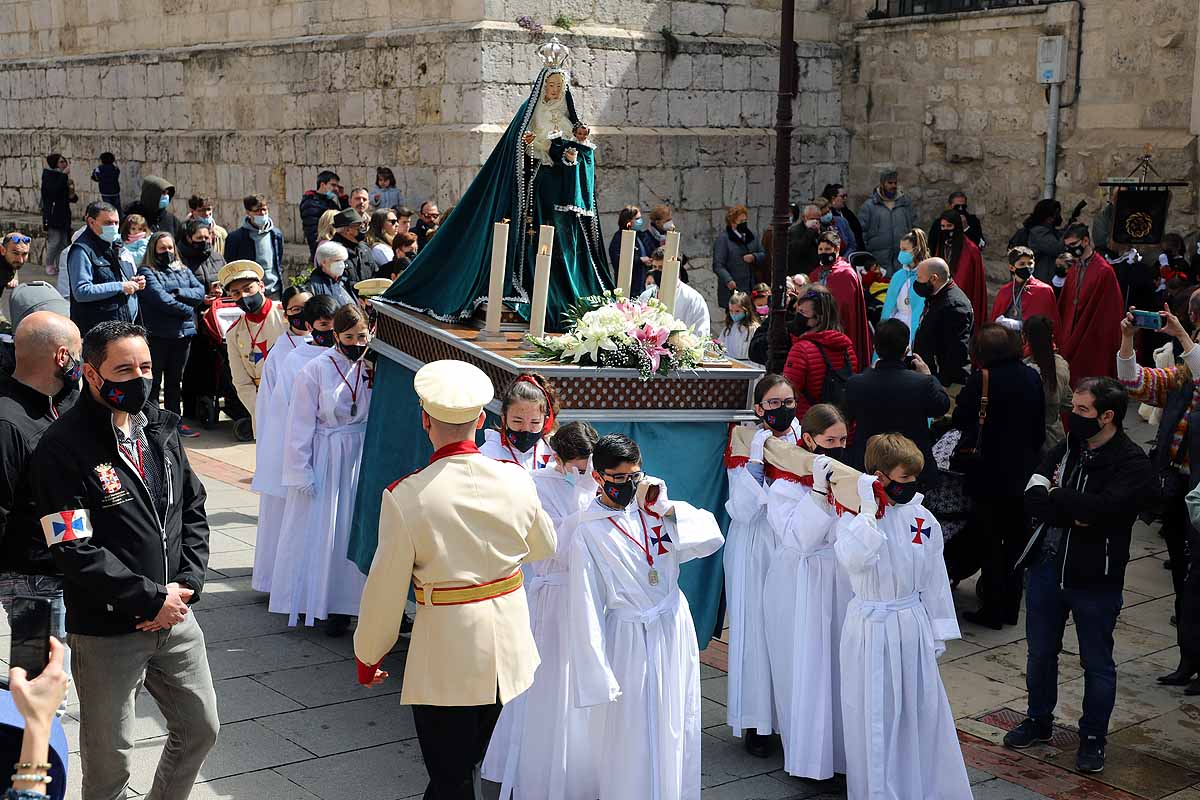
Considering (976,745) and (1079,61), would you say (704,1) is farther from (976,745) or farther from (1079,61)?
(976,745)

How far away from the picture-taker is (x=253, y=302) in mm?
9695

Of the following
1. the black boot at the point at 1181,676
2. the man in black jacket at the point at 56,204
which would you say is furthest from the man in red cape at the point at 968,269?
the man in black jacket at the point at 56,204

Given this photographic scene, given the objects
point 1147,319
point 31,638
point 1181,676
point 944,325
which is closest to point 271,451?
point 31,638

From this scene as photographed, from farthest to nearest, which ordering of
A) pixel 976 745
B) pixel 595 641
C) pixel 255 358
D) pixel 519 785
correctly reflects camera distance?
pixel 255 358
pixel 976 745
pixel 519 785
pixel 595 641

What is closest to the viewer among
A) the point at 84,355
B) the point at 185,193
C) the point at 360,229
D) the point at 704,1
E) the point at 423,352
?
the point at 84,355

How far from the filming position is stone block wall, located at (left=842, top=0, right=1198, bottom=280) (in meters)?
13.9

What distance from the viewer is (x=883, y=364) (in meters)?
6.95

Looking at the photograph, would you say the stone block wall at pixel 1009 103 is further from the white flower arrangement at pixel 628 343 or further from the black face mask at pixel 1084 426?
the white flower arrangement at pixel 628 343

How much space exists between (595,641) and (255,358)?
554 centimetres

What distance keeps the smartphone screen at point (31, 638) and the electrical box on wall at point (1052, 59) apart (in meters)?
13.8

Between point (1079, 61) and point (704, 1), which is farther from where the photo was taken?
point (704, 1)

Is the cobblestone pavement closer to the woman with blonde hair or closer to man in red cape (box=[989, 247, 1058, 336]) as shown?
man in red cape (box=[989, 247, 1058, 336])

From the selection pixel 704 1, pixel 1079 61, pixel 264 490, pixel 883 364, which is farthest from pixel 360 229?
pixel 1079 61

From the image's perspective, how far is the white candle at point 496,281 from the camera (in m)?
6.36
